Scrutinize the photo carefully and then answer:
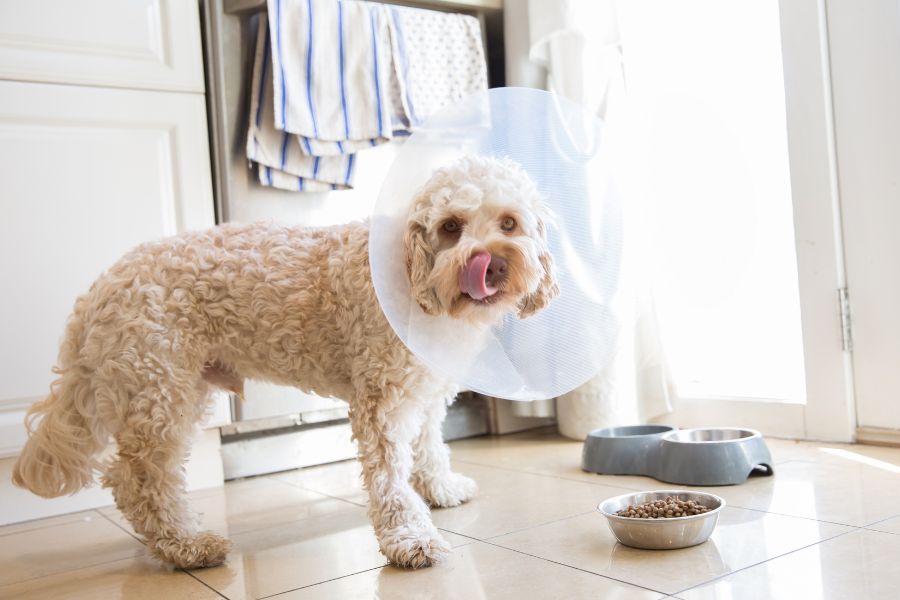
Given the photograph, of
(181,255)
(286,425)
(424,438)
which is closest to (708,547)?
(424,438)

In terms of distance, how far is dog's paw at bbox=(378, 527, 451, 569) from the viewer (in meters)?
1.73

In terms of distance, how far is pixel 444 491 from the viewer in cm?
225

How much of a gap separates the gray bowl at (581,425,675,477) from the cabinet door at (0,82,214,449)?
1.34 m

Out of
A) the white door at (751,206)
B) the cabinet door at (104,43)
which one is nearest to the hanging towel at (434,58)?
the white door at (751,206)

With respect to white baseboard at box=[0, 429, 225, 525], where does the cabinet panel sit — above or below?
above

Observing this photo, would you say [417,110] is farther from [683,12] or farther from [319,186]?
[683,12]

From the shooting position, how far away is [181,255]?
2.00 metres

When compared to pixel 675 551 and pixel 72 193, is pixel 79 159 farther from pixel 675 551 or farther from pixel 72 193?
pixel 675 551

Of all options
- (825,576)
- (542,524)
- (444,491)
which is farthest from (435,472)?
(825,576)

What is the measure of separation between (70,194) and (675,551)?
1.86 metres

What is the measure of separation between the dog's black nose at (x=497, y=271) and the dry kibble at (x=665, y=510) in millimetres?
564

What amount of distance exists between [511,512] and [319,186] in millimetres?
1274

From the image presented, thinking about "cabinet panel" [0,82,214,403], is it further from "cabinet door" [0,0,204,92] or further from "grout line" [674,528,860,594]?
"grout line" [674,528,860,594]

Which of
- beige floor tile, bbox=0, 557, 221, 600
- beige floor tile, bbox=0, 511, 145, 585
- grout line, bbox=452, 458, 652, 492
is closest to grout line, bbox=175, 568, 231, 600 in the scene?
beige floor tile, bbox=0, 557, 221, 600
